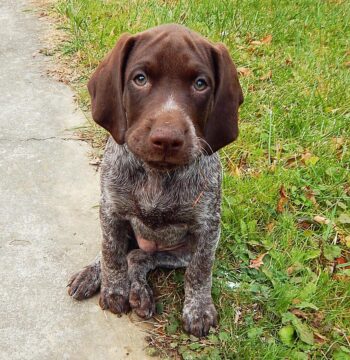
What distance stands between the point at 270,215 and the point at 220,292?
0.92m

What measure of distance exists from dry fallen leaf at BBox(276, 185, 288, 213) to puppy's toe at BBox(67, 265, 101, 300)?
63.1 inches

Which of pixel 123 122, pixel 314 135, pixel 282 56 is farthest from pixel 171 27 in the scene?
pixel 282 56

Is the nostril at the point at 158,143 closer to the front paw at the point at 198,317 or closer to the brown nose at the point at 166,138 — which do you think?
the brown nose at the point at 166,138

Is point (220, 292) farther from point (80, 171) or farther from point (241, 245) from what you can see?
point (80, 171)

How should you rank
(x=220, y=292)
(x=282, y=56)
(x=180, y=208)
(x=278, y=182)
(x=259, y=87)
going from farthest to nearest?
1. (x=282, y=56)
2. (x=259, y=87)
3. (x=278, y=182)
4. (x=220, y=292)
5. (x=180, y=208)

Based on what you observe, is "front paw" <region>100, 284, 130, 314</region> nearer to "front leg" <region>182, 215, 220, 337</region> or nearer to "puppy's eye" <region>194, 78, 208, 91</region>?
"front leg" <region>182, 215, 220, 337</region>

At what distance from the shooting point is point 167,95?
2629 mm

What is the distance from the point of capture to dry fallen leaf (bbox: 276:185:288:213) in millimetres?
4320

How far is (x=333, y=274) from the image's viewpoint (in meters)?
3.90

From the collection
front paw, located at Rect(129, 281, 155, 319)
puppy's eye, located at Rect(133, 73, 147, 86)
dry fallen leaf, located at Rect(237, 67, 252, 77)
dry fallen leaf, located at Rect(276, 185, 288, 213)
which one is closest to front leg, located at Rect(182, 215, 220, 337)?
front paw, located at Rect(129, 281, 155, 319)

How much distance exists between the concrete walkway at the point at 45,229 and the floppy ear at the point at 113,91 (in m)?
1.26

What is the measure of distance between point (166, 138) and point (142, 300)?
4.39 feet

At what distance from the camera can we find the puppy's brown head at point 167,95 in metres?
2.56

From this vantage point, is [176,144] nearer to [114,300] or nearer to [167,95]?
[167,95]
